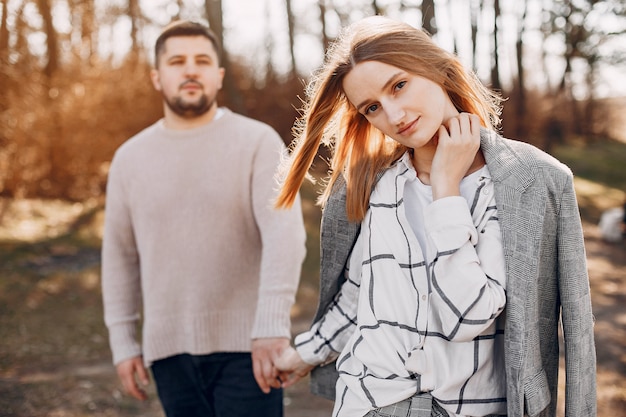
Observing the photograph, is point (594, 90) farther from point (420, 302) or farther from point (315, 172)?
point (420, 302)

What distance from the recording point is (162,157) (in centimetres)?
373

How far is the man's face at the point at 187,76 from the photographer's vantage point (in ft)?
12.2

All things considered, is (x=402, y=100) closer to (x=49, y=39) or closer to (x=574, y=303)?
(x=574, y=303)

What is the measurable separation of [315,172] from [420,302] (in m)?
13.7

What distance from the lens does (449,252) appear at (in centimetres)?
199

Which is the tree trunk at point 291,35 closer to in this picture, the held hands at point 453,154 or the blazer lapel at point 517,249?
the held hands at point 453,154

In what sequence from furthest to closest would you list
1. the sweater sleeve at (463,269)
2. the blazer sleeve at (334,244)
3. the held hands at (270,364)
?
the held hands at (270,364) → the blazer sleeve at (334,244) → the sweater sleeve at (463,269)

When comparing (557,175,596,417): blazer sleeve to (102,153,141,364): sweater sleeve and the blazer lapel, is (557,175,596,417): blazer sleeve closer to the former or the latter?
the blazer lapel

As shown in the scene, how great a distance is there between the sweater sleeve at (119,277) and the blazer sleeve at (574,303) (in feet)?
7.80

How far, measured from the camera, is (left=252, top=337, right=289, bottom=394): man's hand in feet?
10.5

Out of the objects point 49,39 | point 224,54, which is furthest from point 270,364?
point 49,39

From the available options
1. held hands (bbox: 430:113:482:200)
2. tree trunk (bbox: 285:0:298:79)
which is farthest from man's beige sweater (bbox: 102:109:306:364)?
tree trunk (bbox: 285:0:298:79)

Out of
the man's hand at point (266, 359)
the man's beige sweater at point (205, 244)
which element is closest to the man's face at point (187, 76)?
the man's beige sweater at point (205, 244)

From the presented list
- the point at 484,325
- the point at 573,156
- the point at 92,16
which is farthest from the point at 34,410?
the point at 573,156
